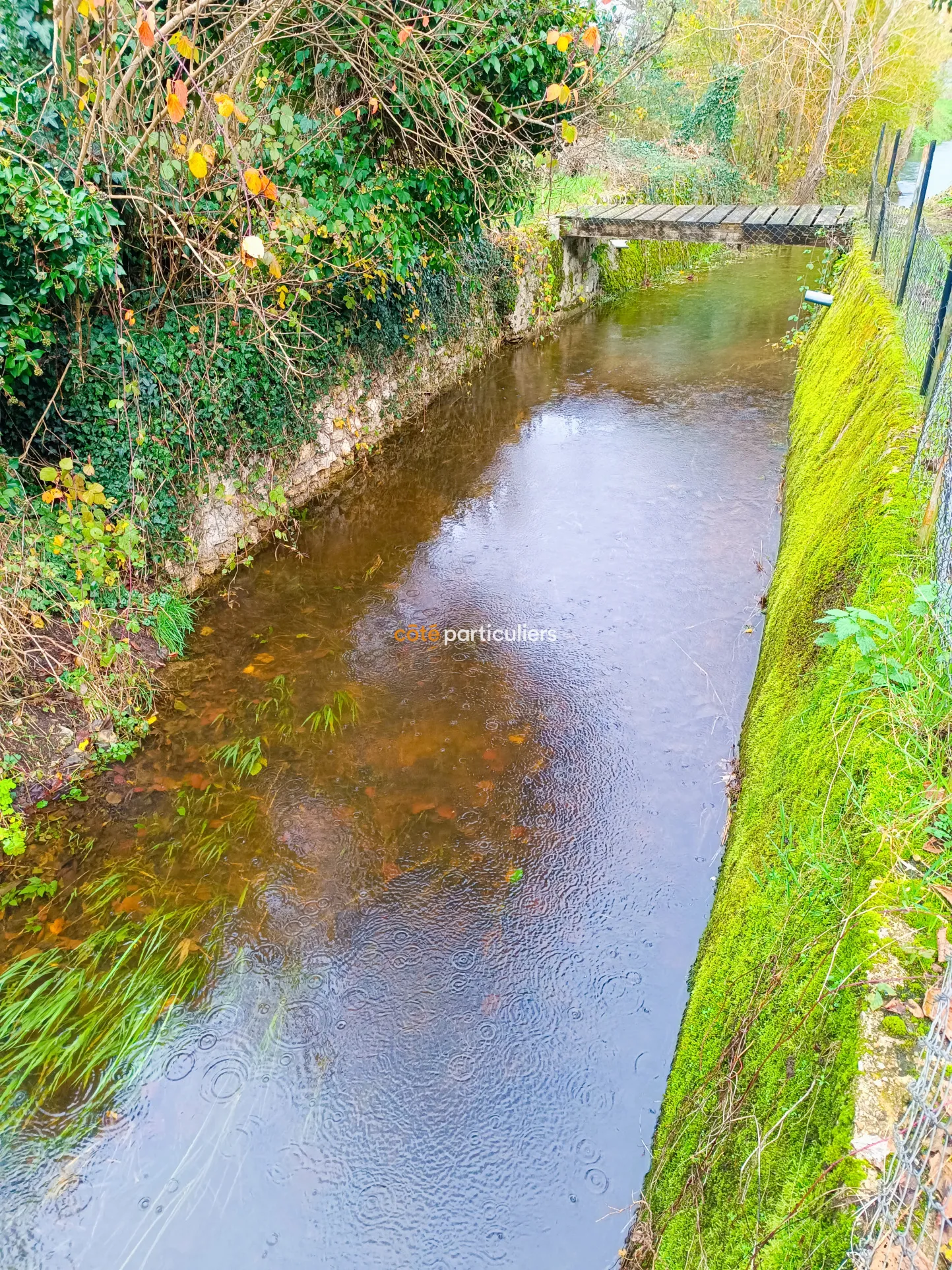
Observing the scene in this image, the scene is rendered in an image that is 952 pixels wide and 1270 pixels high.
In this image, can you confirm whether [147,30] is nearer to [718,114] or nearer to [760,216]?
[760,216]

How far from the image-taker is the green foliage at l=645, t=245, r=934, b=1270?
187 cm

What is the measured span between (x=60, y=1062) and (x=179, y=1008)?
0.50m

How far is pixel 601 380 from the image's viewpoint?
11031mm

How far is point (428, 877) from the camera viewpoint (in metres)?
4.20

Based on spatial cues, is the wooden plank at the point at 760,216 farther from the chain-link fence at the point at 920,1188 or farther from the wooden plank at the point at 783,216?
the chain-link fence at the point at 920,1188

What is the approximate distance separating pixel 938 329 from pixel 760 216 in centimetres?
925

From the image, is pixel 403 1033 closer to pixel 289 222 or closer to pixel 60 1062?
pixel 60 1062

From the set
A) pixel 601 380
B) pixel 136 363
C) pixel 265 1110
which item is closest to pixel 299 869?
pixel 265 1110

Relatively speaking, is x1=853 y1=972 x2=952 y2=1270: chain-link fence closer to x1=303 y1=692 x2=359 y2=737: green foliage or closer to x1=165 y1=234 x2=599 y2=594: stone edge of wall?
x1=303 y1=692 x2=359 y2=737: green foliage

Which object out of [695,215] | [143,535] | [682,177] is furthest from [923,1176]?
[682,177]

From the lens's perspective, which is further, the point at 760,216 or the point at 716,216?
the point at 716,216

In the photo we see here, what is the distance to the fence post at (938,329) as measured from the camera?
3641mm

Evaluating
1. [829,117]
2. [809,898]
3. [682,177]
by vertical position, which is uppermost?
[829,117]

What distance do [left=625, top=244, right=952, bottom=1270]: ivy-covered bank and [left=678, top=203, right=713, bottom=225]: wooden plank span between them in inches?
343
